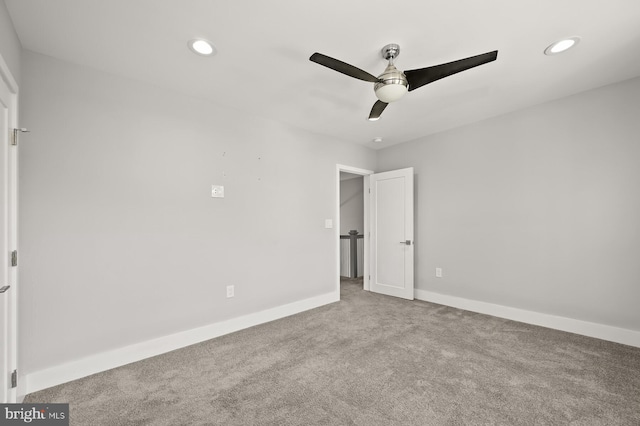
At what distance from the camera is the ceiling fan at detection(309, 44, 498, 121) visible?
1.80 meters

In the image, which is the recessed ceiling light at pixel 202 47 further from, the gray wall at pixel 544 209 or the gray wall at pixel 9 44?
the gray wall at pixel 544 209

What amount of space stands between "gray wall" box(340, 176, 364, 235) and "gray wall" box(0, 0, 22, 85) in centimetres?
567

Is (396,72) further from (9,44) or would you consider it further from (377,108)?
(9,44)

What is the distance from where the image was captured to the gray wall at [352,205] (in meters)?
6.73

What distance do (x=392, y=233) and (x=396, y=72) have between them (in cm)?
296

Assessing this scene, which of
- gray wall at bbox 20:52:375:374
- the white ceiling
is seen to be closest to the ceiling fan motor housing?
the white ceiling

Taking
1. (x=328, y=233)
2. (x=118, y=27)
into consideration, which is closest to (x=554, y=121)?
(x=328, y=233)

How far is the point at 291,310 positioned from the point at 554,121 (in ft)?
12.4

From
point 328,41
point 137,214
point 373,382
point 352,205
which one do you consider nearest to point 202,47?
point 328,41

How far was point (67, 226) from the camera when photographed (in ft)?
7.32

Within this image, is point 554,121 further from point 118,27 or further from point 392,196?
point 118,27

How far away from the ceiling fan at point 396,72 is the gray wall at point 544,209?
2000 millimetres

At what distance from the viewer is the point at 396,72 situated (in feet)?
6.48

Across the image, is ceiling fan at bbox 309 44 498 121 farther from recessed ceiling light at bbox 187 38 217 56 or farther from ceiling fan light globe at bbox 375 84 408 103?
recessed ceiling light at bbox 187 38 217 56
